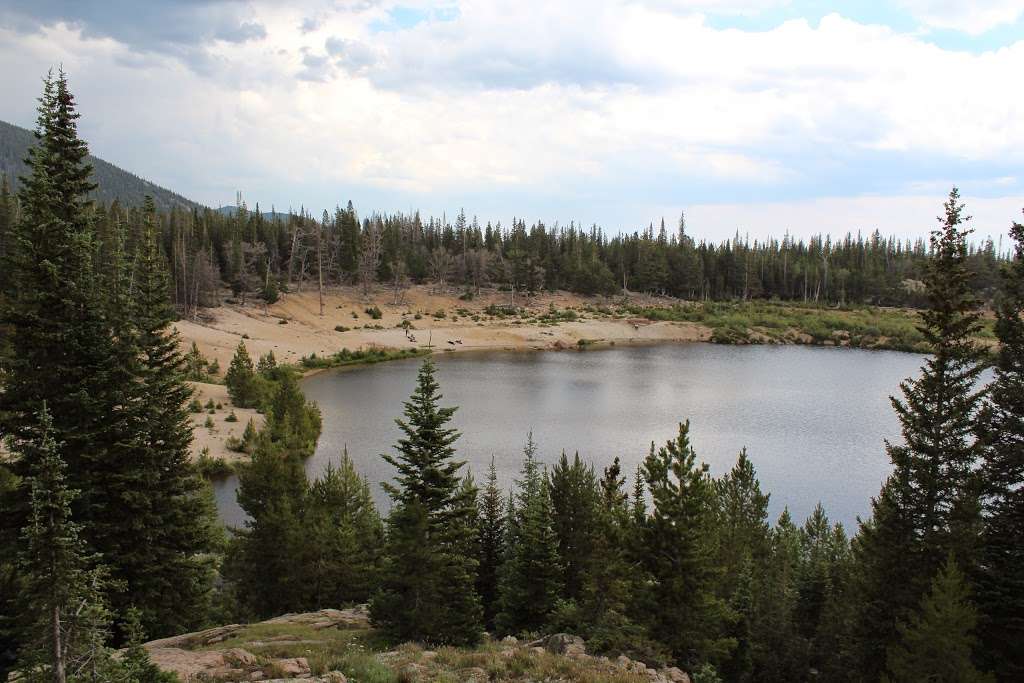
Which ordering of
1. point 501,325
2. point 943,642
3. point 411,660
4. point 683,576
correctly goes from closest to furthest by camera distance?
1. point 943,642
2. point 411,660
3. point 683,576
4. point 501,325

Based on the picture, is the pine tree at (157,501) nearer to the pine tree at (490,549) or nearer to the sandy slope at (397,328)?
the pine tree at (490,549)

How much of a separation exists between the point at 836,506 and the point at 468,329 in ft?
256

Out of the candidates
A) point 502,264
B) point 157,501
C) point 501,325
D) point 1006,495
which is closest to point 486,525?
point 157,501

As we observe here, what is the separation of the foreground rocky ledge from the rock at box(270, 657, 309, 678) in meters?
0.02

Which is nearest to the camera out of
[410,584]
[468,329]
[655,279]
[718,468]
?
[410,584]

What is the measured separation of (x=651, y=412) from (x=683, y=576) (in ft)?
143

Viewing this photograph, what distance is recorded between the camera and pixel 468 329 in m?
114

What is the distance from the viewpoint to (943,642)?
17.0m

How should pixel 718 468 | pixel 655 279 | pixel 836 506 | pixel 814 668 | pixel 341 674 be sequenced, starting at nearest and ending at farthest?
pixel 341 674 < pixel 814 668 < pixel 836 506 < pixel 718 468 < pixel 655 279

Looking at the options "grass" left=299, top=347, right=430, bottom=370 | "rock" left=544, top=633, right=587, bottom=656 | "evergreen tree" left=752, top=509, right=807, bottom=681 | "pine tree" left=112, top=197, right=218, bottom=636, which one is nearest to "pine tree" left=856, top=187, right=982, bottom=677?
"evergreen tree" left=752, top=509, right=807, bottom=681

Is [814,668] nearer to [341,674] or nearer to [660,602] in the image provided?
[660,602]

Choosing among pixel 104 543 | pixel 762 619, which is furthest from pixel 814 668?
pixel 104 543

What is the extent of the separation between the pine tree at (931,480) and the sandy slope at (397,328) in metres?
70.5

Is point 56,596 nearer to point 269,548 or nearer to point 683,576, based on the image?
point 269,548
